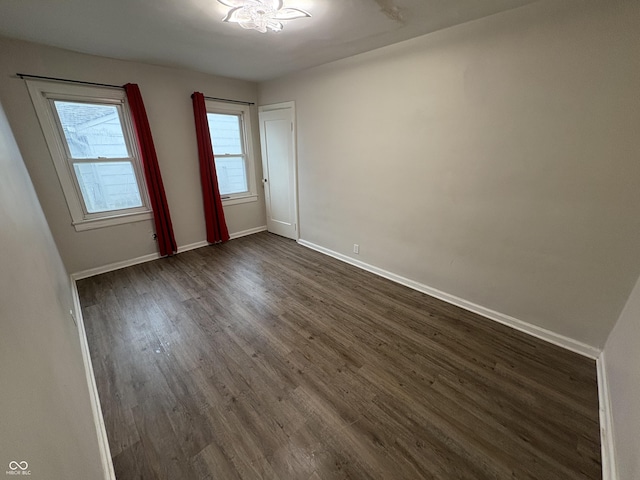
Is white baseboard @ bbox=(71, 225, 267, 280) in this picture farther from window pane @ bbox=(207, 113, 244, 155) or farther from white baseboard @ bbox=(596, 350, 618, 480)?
white baseboard @ bbox=(596, 350, 618, 480)

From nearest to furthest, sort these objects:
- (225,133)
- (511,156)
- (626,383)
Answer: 1. (626,383)
2. (511,156)
3. (225,133)

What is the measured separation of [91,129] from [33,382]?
3.34m

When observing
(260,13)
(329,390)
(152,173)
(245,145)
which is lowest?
(329,390)

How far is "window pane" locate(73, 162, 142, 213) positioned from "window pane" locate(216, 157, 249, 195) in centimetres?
119

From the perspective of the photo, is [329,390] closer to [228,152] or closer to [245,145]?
[228,152]

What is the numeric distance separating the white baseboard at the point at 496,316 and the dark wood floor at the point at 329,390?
0.27 feet

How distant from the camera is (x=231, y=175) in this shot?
4242 mm

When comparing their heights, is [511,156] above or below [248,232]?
above

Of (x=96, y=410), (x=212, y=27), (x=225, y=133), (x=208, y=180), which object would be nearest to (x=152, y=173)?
(x=208, y=180)

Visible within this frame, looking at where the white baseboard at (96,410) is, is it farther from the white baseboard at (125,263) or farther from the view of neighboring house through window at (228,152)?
the view of neighboring house through window at (228,152)

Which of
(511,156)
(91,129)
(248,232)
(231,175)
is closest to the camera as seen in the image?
(511,156)

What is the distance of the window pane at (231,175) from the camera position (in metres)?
4.09

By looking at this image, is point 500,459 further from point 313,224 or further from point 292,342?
point 313,224

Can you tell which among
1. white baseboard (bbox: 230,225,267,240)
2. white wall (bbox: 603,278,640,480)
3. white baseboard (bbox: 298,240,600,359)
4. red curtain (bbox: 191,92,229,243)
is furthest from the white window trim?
white wall (bbox: 603,278,640,480)
